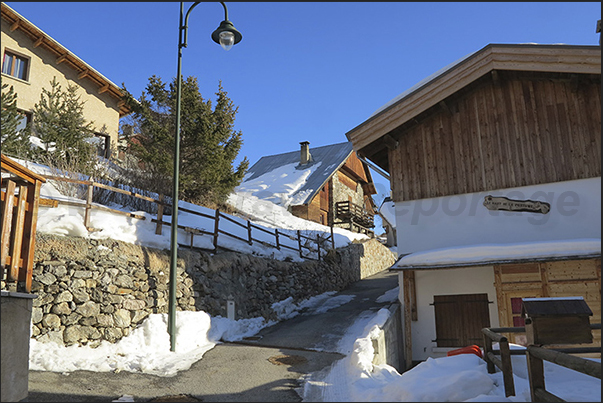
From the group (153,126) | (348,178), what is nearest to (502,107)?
(153,126)

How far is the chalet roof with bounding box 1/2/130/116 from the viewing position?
781 inches

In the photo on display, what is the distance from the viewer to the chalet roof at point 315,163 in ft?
103

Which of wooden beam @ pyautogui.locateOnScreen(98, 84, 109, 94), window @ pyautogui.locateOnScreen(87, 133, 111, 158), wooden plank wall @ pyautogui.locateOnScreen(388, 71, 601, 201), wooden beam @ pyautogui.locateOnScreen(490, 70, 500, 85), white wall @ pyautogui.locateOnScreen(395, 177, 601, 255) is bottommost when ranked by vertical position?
white wall @ pyautogui.locateOnScreen(395, 177, 601, 255)

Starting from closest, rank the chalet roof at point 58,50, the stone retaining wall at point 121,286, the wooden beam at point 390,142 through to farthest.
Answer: the stone retaining wall at point 121,286 → the wooden beam at point 390,142 → the chalet roof at point 58,50

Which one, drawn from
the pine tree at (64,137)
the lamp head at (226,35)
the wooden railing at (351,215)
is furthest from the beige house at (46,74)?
the wooden railing at (351,215)

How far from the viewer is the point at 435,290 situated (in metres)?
12.1

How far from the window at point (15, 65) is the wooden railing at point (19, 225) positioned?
1667 cm

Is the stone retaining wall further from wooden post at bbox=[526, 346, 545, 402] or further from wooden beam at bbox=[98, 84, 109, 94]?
wooden beam at bbox=[98, 84, 109, 94]

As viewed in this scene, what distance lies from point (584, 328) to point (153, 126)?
52.4 ft

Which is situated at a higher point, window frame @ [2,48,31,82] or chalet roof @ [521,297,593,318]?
window frame @ [2,48,31,82]

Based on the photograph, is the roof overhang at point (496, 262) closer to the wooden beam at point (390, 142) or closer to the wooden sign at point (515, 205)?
the wooden sign at point (515, 205)

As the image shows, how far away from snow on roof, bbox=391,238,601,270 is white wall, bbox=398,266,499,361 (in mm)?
836

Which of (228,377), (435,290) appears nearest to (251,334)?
(228,377)

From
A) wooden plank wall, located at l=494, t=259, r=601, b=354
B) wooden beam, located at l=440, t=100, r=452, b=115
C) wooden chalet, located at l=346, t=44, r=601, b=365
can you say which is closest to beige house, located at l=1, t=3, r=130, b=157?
wooden chalet, located at l=346, t=44, r=601, b=365
